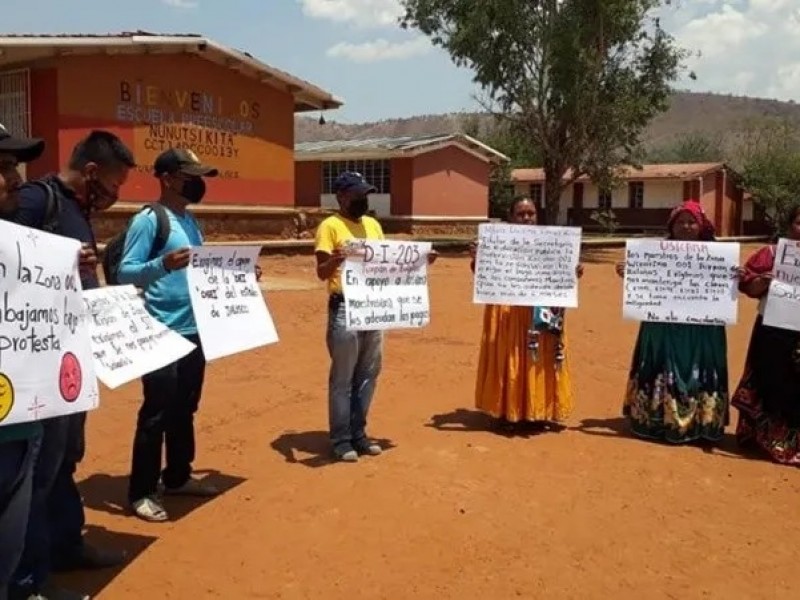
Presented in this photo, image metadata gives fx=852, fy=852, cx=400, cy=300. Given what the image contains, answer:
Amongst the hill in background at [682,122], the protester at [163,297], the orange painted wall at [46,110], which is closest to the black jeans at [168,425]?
the protester at [163,297]

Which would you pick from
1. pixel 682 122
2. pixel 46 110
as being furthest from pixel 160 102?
pixel 682 122

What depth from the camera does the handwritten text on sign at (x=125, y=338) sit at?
150 inches

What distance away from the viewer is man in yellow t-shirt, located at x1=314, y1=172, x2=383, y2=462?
5367 mm

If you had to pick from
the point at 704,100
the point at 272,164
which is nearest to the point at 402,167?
the point at 272,164

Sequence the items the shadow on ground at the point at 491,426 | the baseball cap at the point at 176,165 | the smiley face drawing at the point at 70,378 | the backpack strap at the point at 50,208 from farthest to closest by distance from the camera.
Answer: the shadow on ground at the point at 491,426 < the baseball cap at the point at 176,165 < the backpack strap at the point at 50,208 < the smiley face drawing at the point at 70,378

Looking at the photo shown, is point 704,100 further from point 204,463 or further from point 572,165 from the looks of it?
point 204,463

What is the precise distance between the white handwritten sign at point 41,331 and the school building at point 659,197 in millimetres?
36813

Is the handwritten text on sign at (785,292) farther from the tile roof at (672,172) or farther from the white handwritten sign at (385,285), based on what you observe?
the tile roof at (672,172)

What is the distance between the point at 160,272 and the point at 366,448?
82.2 inches

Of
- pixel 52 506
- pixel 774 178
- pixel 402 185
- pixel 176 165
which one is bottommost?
pixel 52 506

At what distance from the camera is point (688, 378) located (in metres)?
6.11

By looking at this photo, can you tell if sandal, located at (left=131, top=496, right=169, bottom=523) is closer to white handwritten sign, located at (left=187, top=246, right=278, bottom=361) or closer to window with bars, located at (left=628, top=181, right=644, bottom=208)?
white handwritten sign, located at (left=187, top=246, right=278, bottom=361)

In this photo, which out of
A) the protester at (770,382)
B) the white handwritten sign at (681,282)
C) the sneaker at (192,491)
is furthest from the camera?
the white handwritten sign at (681,282)

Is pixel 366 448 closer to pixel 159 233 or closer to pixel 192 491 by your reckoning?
pixel 192 491
